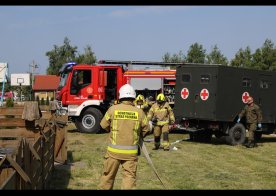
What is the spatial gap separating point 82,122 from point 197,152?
23.4 feet

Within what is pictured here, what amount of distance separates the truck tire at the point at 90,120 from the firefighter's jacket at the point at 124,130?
1338 centimetres

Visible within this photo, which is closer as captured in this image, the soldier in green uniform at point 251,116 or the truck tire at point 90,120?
the soldier in green uniform at point 251,116

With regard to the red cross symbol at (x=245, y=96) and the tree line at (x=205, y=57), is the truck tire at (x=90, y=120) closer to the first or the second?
the red cross symbol at (x=245, y=96)

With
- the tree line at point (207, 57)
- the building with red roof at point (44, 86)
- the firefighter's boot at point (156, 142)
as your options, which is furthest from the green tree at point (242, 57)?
the building with red roof at point (44, 86)

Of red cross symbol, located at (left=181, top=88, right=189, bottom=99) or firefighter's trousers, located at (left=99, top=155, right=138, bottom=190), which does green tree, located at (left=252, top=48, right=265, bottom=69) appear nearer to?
red cross symbol, located at (left=181, top=88, right=189, bottom=99)

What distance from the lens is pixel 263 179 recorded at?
9500 millimetres

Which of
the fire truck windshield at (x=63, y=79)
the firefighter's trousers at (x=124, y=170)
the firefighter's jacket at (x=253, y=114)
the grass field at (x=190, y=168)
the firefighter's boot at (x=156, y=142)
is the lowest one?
the grass field at (x=190, y=168)

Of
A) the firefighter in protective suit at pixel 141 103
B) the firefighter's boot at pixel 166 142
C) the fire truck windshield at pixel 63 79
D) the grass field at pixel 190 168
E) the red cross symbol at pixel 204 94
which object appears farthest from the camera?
the fire truck windshield at pixel 63 79

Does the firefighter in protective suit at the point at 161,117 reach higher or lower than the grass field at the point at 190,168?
higher

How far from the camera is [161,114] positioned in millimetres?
14062

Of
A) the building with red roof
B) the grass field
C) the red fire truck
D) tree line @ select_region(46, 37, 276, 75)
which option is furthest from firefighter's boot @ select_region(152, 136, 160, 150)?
the building with red roof

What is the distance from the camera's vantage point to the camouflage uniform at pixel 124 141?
20.4 feet
